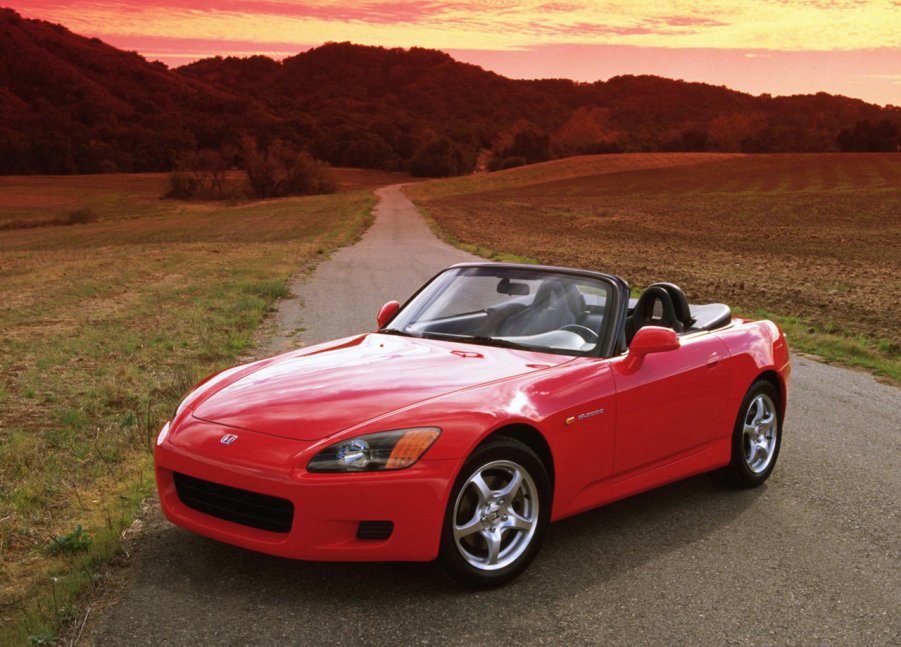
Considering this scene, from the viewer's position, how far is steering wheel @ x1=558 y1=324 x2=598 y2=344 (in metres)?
5.25

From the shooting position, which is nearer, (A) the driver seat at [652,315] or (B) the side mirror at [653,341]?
(B) the side mirror at [653,341]

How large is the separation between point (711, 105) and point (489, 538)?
185893mm

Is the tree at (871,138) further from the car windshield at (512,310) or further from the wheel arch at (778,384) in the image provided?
the car windshield at (512,310)

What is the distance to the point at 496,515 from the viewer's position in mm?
4328

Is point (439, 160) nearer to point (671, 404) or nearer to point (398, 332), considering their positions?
point (398, 332)

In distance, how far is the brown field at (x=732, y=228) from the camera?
1856cm

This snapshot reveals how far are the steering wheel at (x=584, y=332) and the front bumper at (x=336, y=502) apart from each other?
146 cm

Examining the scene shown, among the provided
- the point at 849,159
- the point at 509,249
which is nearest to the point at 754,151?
the point at 849,159

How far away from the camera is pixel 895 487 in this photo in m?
6.05

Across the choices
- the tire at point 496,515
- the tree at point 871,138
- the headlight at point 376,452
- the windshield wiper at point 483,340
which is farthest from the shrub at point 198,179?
the headlight at point 376,452

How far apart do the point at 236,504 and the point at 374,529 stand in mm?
630

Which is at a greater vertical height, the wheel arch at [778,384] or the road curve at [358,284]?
the wheel arch at [778,384]

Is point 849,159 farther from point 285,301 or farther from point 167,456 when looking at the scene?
point 167,456

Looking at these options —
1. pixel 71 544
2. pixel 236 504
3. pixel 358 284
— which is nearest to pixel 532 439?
pixel 236 504
